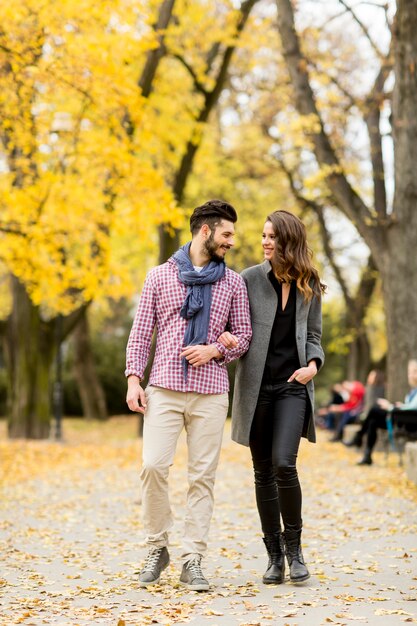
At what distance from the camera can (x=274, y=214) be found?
582cm

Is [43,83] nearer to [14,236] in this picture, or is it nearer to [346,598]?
[14,236]

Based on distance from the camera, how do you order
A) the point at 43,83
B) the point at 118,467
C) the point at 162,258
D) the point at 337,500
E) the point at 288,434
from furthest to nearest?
the point at 162,258 → the point at 118,467 → the point at 43,83 → the point at 337,500 → the point at 288,434

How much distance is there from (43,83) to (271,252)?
782 centimetres

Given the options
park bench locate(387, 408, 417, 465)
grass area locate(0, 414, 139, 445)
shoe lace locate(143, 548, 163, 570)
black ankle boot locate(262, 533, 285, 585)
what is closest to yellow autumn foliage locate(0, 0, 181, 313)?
park bench locate(387, 408, 417, 465)

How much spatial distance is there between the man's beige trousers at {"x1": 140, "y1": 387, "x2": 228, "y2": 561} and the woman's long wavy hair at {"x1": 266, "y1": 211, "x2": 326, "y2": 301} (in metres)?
0.80

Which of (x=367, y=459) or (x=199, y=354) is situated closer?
(x=199, y=354)

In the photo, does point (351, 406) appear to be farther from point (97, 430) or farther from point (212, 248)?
point (212, 248)

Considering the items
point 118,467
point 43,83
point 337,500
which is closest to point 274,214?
point 337,500

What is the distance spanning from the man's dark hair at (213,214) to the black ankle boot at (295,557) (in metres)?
1.81

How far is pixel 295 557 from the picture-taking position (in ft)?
18.5

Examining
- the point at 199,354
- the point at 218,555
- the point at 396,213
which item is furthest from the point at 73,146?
the point at 199,354

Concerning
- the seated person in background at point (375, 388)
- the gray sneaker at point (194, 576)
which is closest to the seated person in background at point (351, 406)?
the seated person in background at point (375, 388)

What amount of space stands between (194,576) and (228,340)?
1.32m

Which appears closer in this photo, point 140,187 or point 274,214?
point 274,214
